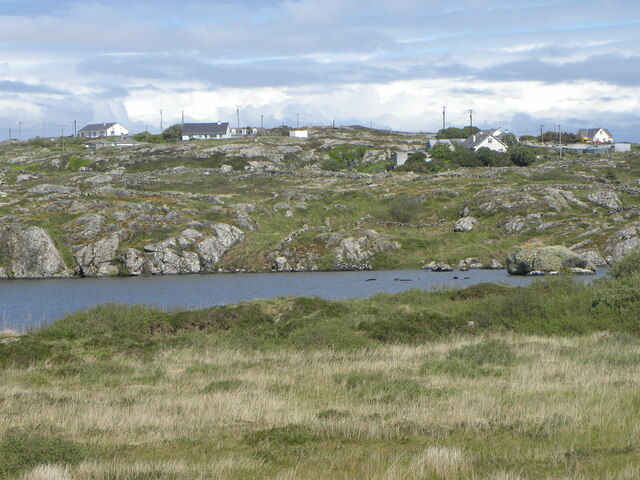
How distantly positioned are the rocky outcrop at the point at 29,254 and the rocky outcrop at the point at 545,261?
46.5 meters

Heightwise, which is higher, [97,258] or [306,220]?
[306,220]

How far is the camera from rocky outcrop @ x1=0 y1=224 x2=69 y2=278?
77.8m

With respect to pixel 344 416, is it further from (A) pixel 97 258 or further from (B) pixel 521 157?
(B) pixel 521 157

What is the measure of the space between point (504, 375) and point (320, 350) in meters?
8.45

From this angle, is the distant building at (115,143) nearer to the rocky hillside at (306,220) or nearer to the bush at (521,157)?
the rocky hillside at (306,220)

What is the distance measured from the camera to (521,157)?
450ft

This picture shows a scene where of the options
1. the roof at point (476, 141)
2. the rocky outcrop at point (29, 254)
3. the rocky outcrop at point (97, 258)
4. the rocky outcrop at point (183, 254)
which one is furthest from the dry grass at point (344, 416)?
the roof at point (476, 141)

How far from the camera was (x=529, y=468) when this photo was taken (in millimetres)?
12102

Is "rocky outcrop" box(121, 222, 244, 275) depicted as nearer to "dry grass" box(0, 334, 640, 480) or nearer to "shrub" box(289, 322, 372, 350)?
"shrub" box(289, 322, 372, 350)

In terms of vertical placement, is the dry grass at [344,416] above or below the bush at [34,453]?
below

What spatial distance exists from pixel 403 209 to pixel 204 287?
3567 centimetres

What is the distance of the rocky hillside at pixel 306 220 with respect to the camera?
79125 mm

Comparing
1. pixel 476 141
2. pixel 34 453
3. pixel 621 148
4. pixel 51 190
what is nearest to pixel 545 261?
pixel 34 453

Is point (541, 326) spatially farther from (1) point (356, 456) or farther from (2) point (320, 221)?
(2) point (320, 221)
